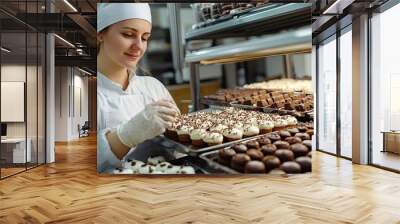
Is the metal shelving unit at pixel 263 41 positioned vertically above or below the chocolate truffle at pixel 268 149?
above

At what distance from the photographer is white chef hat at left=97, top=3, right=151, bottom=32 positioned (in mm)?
5133

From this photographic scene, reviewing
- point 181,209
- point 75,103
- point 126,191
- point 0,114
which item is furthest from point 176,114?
point 75,103

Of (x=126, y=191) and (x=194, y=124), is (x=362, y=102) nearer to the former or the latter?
(x=194, y=124)

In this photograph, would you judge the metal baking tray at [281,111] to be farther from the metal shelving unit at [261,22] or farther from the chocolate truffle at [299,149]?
the metal shelving unit at [261,22]

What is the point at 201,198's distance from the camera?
439 cm

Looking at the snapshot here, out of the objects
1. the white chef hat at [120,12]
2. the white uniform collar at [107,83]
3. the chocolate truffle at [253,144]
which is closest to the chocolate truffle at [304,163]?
the chocolate truffle at [253,144]

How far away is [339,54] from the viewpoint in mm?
8141

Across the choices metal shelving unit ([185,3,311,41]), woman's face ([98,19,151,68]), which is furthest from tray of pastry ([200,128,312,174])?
woman's face ([98,19,151,68])

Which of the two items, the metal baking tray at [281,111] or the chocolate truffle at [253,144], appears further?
the metal baking tray at [281,111]

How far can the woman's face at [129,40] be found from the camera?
517 centimetres

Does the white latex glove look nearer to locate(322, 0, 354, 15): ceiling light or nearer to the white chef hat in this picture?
the white chef hat

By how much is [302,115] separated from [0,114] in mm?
4193

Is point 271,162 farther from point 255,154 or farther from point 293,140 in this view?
point 293,140

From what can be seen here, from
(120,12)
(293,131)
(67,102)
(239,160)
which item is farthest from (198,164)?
(67,102)
